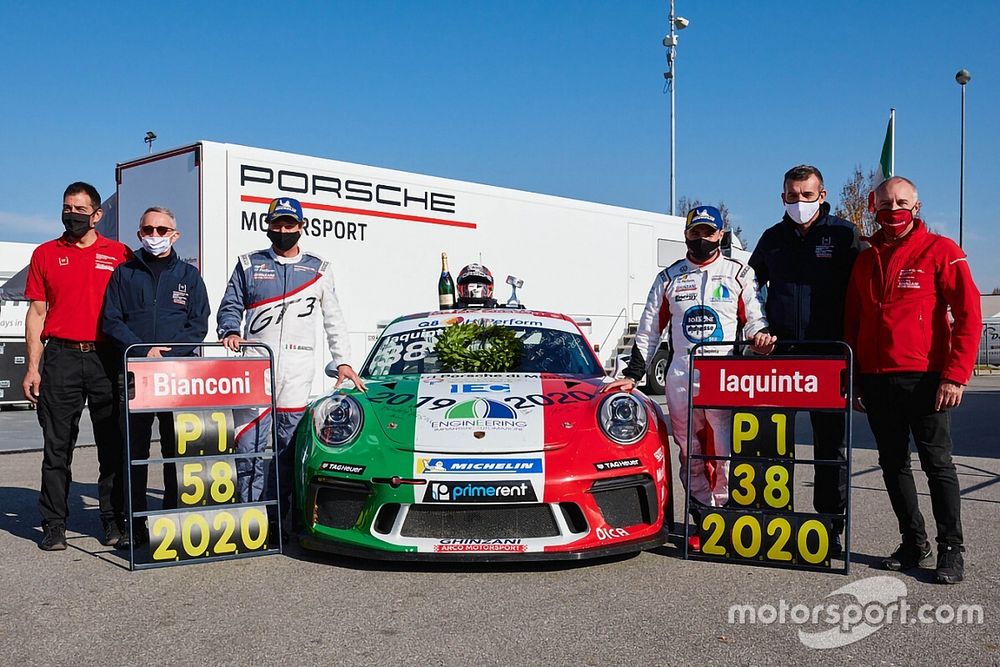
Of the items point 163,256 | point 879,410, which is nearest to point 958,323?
point 879,410

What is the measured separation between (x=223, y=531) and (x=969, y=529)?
4.17m

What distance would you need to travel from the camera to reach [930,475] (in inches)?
169

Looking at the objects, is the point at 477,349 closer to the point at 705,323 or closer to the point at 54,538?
the point at 705,323

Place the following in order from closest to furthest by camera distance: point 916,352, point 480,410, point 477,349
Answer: point 916,352
point 480,410
point 477,349

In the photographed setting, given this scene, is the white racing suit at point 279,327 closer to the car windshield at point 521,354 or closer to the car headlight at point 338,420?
the car windshield at point 521,354

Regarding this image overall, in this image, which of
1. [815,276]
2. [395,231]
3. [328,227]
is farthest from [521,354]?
[395,231]

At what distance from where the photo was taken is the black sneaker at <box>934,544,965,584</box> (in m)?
4.06

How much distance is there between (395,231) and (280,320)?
24.3 feet

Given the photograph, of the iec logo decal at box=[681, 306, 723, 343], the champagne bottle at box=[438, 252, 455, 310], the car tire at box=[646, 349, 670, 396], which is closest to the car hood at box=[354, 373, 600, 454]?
the iec logo decal at box=[681, 306, 723, 343]

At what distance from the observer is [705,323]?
5.02 meters

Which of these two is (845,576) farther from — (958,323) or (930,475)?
(958,323)

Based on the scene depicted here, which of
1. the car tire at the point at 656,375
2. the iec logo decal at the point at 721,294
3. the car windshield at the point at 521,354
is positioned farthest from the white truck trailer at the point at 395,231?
the iec logo decal at the point at 721,294

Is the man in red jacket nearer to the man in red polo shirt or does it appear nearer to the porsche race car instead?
the porsche race car

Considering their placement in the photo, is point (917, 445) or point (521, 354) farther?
point (521, 354)
